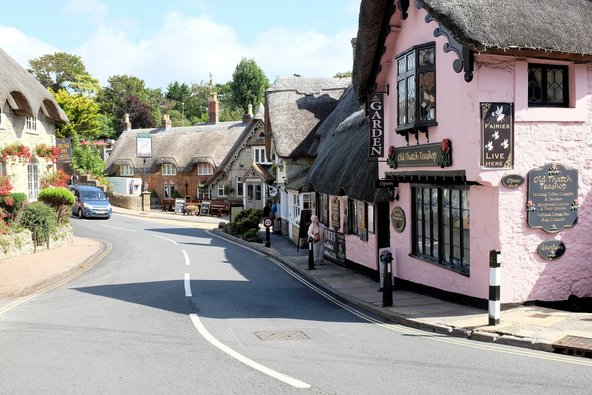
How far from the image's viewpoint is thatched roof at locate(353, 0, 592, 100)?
11.0 m

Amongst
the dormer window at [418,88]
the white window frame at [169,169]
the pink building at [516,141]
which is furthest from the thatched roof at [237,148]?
the pink building at [516,141]

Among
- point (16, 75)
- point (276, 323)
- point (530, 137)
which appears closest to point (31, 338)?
point (276, 323)

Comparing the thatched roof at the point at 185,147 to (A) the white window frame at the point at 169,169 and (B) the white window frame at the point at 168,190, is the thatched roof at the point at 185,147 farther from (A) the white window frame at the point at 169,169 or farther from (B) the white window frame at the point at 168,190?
(B) the white window frame at the point at 168,190

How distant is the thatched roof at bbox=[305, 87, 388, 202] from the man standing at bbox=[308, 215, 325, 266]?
117 centimetres

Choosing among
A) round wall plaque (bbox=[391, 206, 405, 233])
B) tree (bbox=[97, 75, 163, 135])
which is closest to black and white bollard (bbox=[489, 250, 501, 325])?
round wall plaque (bbox=[391, 206, 405, 233])

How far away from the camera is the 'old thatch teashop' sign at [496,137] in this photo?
11281 mm

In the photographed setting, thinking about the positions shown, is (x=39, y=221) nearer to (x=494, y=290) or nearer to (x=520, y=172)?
(x=520, y=172)

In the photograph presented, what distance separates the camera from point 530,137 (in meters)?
11.6

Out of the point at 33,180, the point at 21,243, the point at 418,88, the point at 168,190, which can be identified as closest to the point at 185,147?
the point at 168,190

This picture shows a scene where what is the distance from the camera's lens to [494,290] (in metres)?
10.3

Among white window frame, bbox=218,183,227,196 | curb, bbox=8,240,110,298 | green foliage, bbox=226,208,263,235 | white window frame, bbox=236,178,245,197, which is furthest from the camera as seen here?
white window frame, bbox=218,183,227,196

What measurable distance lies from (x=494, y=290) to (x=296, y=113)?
2405cm

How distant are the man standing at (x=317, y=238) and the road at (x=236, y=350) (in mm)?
3726

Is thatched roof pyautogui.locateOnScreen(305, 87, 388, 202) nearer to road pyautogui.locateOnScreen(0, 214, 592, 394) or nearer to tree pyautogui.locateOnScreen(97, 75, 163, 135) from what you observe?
road pyautogui.locateOnScreen(0, 214, 592, 394)
